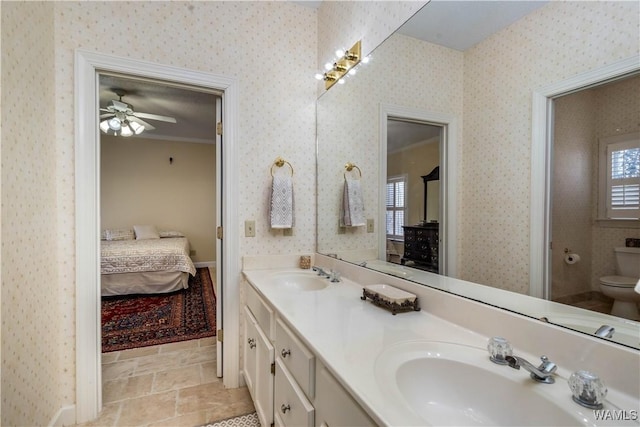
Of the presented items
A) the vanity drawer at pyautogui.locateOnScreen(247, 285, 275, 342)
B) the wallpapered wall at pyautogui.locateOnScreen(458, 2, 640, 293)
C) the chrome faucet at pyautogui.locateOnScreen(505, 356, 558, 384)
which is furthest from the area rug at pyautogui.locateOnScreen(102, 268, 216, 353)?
the chrome faucet at pyautogui.locateOnScreen(505, 356, 558, 384)

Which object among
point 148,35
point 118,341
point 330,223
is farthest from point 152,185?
point 330,223

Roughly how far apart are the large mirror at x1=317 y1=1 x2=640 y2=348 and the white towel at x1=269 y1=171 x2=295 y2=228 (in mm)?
518

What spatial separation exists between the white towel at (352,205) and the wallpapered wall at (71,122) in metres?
0.34

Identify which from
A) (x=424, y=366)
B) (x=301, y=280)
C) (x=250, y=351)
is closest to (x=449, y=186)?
(x=424, y=366)

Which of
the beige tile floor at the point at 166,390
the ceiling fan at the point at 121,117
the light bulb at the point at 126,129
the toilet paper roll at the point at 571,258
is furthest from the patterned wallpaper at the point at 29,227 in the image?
the light bulb at the point at 126,129

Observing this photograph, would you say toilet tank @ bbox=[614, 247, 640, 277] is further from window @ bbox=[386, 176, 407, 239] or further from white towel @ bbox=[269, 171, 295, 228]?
white towel @ bbox=[269, 171, 295, 228]

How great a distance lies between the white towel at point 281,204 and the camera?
1.98 meters

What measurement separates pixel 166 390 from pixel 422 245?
191 cm

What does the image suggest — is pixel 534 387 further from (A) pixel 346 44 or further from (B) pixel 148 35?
(B) pixel 148 35

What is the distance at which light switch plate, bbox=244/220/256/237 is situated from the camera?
2.00 metres

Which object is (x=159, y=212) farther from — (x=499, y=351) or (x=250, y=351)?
(x=499, y=351)

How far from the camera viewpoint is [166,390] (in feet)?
6.43

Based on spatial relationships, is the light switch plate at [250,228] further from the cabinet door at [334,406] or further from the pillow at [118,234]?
the pillow at [118,234]
